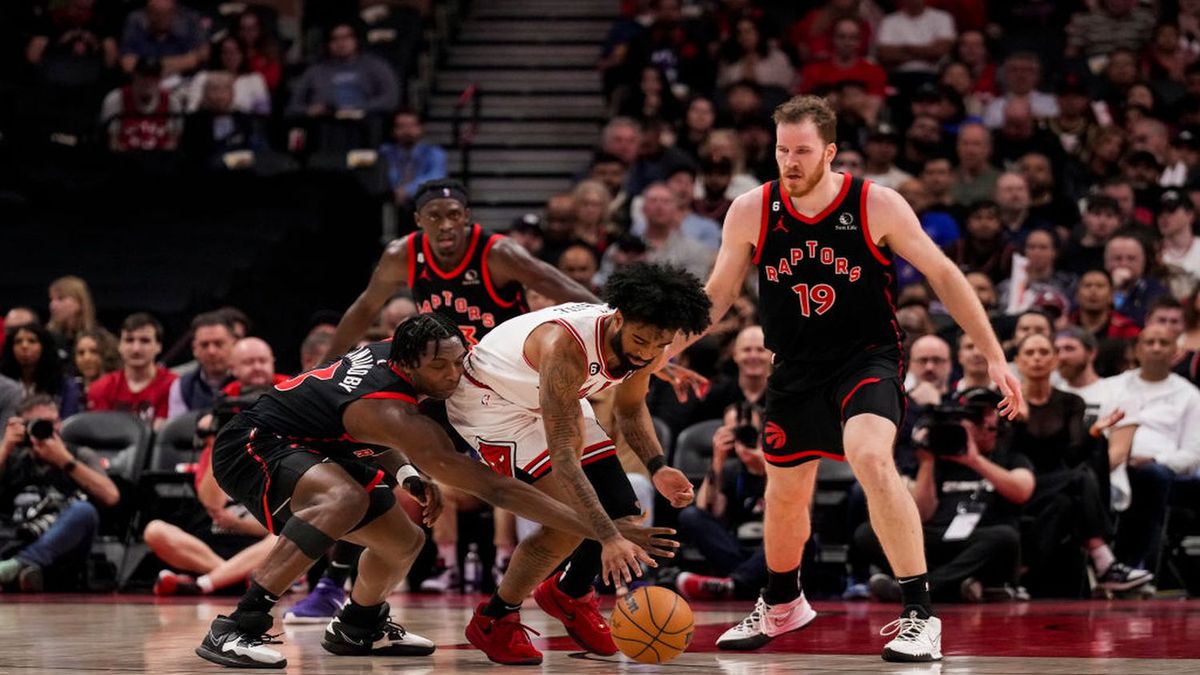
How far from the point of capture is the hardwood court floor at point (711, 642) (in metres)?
5.63

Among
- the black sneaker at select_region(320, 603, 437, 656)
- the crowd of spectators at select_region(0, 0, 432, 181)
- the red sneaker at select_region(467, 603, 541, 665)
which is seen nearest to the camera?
the red sneaker at select_region(467, 603, 541, 665)

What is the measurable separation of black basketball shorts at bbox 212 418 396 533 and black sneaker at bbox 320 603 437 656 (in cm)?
45

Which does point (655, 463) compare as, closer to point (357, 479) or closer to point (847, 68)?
point (357, 479)

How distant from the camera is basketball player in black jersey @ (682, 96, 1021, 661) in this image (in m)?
5.85

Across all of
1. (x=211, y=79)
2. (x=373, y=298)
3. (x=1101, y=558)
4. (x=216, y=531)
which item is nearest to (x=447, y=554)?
(x=216, y=531)

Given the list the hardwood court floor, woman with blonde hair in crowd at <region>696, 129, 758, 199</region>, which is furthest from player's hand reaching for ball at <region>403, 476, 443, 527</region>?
woman with blonde hair in crowd at <region>696, 129, 758, 199</region>

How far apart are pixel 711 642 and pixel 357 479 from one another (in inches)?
59.5

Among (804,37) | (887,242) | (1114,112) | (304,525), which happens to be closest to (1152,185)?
(1114,112)

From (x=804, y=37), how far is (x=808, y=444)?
9.41 m

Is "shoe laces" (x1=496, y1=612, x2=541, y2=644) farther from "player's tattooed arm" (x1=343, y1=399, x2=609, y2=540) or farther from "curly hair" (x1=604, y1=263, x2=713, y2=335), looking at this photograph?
"curly hair" (x1=604, y1=263, x2=713, y2=335)

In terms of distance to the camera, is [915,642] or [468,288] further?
[468,288]

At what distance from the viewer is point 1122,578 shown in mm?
8984

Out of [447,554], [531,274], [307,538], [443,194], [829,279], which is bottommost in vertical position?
[447,554]

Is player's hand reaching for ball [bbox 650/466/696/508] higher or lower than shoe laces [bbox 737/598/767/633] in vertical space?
higher
